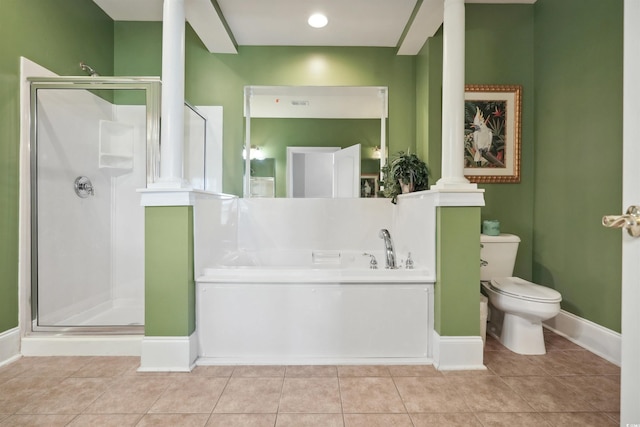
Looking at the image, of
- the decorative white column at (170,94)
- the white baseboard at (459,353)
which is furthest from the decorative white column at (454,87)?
the decorative white column at (170,94)

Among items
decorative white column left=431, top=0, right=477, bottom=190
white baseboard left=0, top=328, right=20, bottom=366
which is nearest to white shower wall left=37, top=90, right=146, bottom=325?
white baseboard left=0, top=328, right=20, bottom=366

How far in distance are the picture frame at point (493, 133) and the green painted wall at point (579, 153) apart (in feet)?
0.56

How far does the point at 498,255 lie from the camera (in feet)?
8.05

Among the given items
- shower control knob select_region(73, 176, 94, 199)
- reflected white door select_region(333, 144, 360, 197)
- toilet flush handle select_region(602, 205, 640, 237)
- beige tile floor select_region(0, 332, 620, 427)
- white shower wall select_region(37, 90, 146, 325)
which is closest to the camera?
toilet flush handle select_region(602, 205, 640, 237)

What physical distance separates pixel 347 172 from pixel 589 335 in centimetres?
207

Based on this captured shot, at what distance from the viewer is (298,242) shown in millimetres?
2910

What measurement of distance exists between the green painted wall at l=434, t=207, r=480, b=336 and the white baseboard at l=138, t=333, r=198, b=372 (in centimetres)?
147

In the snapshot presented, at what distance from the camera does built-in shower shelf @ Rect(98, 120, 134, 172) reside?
109 inches

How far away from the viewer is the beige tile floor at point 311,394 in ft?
4.81

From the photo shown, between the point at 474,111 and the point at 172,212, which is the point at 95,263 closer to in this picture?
the point at 172,212

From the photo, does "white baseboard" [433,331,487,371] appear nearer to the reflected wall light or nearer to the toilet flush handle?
the toilet flush handle

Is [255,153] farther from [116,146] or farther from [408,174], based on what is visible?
[408,174]

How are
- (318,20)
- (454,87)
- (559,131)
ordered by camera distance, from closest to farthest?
(454,87)
(559,131)
(318,20)

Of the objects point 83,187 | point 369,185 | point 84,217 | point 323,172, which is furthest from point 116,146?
point 369,185
